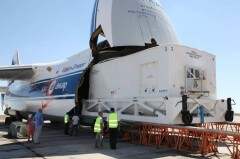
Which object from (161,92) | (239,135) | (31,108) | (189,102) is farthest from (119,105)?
(31,108)

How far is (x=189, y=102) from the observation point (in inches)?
390

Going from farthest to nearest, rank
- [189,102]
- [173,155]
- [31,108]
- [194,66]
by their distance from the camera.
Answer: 1. [31,108]
2. [194,66]
3. [189,102]
4. [173,155]

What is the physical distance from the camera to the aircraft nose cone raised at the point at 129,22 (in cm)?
1215

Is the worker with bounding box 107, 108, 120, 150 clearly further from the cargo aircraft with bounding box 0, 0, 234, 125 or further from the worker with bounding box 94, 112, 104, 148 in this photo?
the cargo aircraft with bounding box 0, 0, 234, 125

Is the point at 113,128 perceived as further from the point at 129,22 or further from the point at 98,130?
the point at 129,22

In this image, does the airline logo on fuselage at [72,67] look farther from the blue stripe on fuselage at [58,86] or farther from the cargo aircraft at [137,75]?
the blue stripe on fuselage at [58,86]

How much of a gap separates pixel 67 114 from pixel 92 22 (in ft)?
17.1

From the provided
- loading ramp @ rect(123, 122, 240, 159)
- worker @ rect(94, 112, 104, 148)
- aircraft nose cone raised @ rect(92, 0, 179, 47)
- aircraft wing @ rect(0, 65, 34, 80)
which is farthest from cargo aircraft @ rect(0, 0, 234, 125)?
aircraft wing @ rect(0, 65, 34, 80)

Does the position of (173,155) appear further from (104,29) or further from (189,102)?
(104,29)

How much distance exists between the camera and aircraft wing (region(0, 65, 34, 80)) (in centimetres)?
1836

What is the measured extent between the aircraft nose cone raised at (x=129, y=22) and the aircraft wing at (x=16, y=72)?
27.1ft

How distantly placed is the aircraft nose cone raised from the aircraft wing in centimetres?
825

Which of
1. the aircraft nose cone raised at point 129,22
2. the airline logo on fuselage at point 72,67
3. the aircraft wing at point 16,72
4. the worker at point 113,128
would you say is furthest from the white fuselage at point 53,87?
the worker at point 113,128

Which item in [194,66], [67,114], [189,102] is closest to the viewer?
[189,102]
